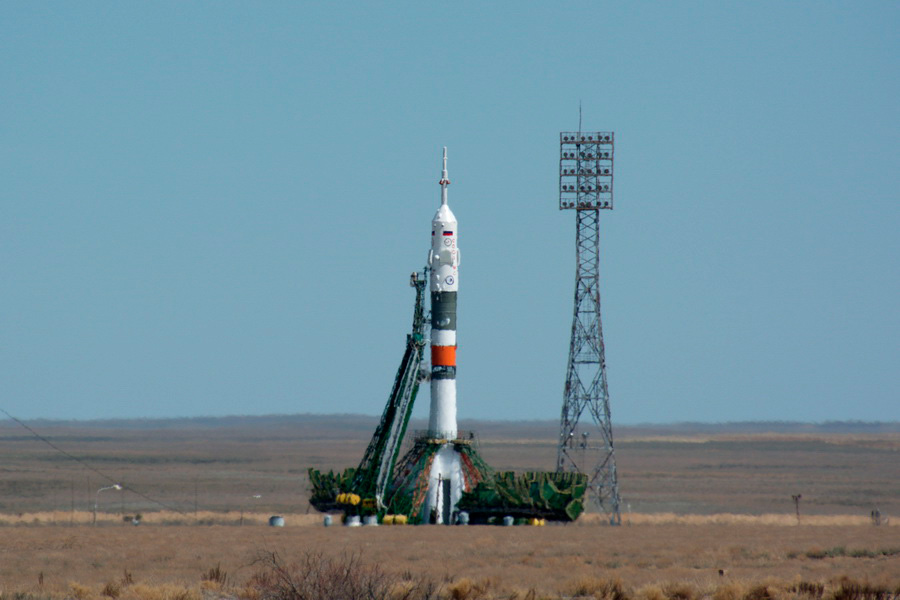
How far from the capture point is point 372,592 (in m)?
34.3

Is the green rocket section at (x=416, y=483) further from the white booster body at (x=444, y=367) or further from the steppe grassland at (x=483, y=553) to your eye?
the steppe grassland at (x=483, y=553)

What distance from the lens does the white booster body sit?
6975 centimetres

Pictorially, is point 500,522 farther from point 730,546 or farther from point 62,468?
point 62,468

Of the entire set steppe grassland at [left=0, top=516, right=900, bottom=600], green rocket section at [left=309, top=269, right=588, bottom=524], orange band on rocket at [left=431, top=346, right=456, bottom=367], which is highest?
orange band on rocket at [left=431, top=346, right=456, bottom=367]

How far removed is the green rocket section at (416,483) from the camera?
67.9m

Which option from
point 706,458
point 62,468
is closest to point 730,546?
point 62,468

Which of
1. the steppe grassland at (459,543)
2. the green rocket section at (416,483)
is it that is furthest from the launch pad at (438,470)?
the steppe grassland at (459,543)

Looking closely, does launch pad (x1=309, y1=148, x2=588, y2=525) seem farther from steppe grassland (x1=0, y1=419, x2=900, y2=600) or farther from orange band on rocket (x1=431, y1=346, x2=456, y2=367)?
steppe grassland (x1=0, y1=419, x2=900, y2=600)

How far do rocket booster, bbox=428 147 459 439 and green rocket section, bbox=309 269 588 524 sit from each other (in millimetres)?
910

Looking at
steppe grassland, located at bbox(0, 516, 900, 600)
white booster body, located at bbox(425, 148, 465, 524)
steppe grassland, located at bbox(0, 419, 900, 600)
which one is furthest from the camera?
white booster body, located at bbox(425, 148, 465, 524)

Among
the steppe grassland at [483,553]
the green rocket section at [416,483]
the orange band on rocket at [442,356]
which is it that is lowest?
the steppe grassland at [483,553]

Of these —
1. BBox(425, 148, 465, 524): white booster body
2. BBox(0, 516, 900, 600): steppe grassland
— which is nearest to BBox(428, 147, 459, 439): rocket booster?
BBox(425, 148, 465, 524): white booster body

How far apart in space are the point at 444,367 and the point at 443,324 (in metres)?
2.03

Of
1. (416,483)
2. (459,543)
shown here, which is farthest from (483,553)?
(416,483)
